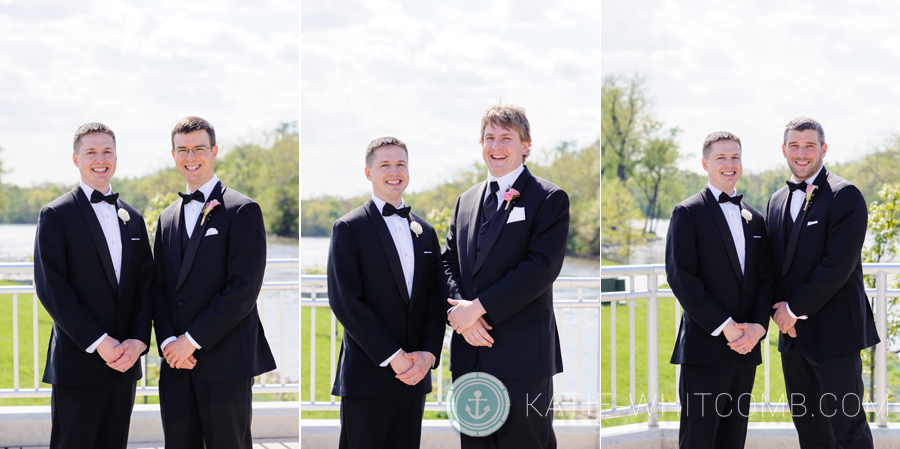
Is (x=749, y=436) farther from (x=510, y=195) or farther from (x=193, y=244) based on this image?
(x=193, y=244)

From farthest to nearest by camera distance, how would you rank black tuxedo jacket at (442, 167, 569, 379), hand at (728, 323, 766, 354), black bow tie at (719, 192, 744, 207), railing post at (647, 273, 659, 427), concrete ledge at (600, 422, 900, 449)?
railing post at (647, 273, 659, 427), concrete ledge at (600, 422, 900, 449), black bow tie at (719, 192, 744, 207), hand at (728, 323, 766, 354), black tuxedo jacket at (442, 167, 569, 379)

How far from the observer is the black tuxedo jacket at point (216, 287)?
271 cm

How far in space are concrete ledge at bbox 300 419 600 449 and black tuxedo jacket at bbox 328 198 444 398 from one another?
1390 mm

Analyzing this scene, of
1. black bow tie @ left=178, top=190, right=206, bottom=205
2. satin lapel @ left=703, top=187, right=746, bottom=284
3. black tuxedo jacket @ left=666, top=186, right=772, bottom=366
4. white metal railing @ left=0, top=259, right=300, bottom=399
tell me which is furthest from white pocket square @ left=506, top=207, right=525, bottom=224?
white metal railing @ left=0, top=259, right=300, bottom=399

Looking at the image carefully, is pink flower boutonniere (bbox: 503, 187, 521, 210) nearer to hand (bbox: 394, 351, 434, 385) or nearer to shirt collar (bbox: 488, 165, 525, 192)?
shirt collar (bbox: 488, 165, 525, 192)

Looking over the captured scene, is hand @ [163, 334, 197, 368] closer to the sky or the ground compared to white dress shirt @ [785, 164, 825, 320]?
closer to the ground

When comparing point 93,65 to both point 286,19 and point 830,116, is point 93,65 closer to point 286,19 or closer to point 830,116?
point 286,19

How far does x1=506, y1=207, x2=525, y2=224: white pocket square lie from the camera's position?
2.72 metres

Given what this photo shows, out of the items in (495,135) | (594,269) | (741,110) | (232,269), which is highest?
(741,110)

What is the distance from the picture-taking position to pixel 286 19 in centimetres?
1511

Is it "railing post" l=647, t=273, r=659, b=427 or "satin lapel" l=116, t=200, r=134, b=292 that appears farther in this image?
"railing post" l=647, t=273, r=659, b=427

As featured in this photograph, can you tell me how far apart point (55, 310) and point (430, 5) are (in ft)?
49.8

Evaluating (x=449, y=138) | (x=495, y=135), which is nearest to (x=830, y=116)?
(x=449, y=138)

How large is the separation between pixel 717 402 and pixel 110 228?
3.13 m
